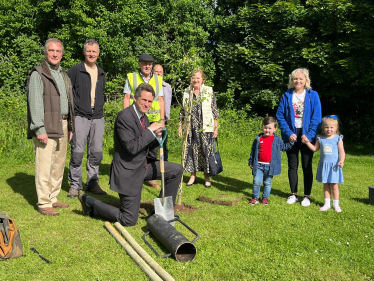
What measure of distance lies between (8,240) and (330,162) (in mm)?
4442

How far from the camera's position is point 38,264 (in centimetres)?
358

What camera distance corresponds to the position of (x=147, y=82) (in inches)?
248

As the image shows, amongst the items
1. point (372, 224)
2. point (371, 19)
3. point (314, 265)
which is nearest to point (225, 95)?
point (371, 19)

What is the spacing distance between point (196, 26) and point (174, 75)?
14.1 meters

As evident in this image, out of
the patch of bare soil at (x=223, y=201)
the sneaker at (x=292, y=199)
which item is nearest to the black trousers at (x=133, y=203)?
the patch of bare soil at (x=223, y=201)

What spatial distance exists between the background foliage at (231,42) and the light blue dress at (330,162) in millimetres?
7454

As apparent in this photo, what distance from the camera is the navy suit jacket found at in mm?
4465

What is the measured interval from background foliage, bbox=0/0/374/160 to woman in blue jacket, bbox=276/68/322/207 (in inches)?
268

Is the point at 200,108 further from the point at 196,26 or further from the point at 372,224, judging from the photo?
the point at 196,26

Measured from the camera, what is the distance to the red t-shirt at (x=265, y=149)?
228 inches

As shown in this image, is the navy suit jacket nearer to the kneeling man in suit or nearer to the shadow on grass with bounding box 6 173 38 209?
the kneeling man in suit

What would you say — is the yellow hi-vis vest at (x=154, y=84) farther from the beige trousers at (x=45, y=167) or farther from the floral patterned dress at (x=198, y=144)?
the beige trousers at (x=45, y=167)

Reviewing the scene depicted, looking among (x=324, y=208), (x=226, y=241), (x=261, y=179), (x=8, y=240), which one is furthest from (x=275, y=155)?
(x=8, y=240)

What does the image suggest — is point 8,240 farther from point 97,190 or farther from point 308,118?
point 308,118
